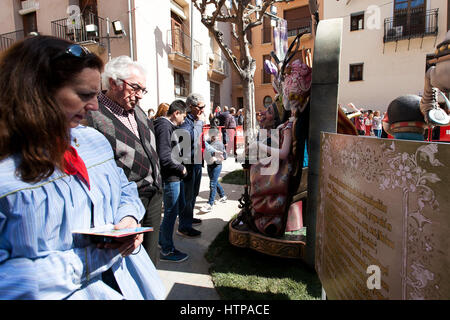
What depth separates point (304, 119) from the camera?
8.22ft

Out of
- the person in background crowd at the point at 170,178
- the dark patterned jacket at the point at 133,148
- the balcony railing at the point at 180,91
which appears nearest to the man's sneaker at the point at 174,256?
the person in background crowd at the point at 170,178

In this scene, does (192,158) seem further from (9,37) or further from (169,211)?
(9,37)

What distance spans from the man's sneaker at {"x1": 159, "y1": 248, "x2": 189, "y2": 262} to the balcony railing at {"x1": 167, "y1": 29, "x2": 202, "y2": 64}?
37.0ft

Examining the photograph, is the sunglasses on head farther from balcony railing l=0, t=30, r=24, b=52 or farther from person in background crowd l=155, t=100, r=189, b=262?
balcony railing l=0, t=30, r=24, b=52

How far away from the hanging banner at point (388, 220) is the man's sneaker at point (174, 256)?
1.78 meters

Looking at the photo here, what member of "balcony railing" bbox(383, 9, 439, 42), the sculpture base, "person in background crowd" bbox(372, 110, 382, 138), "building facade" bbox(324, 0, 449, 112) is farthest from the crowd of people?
"balcony railing" bbox(383, 9, 439, 42)

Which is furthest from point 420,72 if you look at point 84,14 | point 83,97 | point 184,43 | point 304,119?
point 83,97

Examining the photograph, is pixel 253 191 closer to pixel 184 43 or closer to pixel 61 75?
pixel 61 75

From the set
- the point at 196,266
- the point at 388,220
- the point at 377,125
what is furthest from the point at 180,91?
the point at 388,220

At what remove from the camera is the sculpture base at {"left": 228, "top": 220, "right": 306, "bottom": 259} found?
2.55 meters

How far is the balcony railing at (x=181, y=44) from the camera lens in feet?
40.7

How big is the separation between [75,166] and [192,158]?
2.15 meters

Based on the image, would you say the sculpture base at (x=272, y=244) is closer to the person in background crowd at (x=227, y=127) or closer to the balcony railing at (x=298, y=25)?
the person in background crowd at (x=227, y=127)

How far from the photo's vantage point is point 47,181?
2.92 ft
